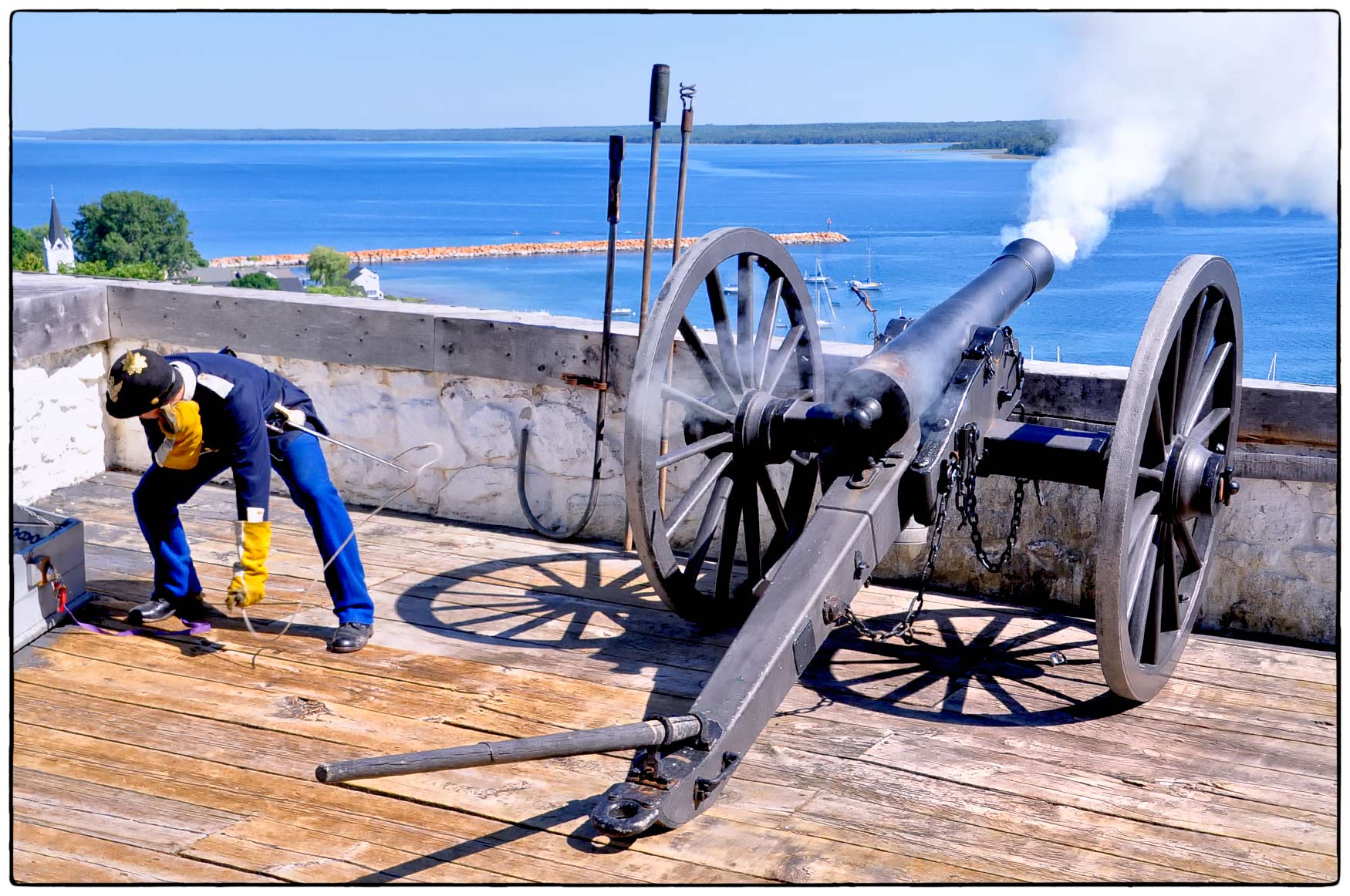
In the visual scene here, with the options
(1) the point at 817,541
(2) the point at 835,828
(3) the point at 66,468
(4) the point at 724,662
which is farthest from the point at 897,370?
(3) the point at 66,468

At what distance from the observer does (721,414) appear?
4.05 metres

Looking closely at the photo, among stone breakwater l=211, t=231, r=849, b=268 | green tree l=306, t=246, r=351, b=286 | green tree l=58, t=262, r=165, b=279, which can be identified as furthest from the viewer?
green tree l=306, t=246, r=351, b=286

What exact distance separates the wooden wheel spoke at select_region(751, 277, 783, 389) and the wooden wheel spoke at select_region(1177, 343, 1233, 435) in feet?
A: 4.02

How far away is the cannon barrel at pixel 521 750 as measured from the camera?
2.38 meters

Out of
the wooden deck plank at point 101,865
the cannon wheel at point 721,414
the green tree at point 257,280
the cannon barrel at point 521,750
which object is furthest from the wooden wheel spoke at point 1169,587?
the green tree at point 257,280

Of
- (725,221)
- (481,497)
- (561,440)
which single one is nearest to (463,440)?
(481,497)

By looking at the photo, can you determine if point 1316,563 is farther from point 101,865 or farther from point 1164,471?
point 101,865

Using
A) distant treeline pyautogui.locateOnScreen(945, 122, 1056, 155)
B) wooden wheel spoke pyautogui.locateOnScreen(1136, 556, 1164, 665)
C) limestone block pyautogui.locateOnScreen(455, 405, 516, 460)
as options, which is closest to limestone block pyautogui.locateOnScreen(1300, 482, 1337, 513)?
wooden wheel spoke pyautogui.locateOnScreen(1136, 556, 1164, 665)

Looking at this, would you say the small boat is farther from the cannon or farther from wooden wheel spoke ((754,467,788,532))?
wooden wheel spoke ((754,467,788,532))

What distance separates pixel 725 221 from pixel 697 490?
112 ft

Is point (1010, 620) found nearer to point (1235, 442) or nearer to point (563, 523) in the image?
point (1235, 442)

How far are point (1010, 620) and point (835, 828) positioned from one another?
1.65 metres

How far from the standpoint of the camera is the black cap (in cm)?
376

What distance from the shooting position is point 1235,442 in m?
4.38
